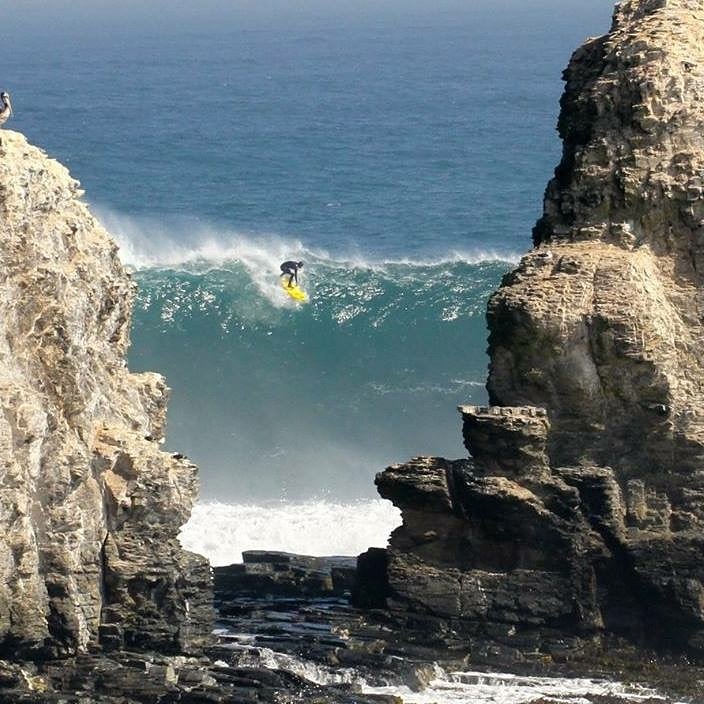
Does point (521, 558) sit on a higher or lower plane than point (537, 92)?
lower

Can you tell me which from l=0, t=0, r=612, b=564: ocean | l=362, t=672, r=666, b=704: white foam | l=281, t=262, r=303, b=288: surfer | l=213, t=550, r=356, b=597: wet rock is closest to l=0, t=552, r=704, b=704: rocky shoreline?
l=362, t=672, r=666, b=704: white foam

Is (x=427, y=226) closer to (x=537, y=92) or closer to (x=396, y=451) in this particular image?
(x=396, y=451)

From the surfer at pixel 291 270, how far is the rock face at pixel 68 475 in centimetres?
1907

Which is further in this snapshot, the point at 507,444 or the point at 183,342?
the point at 183,342

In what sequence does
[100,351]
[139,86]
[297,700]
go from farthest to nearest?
[139,86]
[100,351]
[297,700]

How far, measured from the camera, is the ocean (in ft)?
177

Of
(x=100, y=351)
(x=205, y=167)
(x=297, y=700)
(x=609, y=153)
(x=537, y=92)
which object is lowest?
(x=297, y=700)

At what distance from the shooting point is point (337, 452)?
5375cm

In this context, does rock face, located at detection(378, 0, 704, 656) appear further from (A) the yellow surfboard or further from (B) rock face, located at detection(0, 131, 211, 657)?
(A) the yellow surfboard

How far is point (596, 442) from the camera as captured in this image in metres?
37.1

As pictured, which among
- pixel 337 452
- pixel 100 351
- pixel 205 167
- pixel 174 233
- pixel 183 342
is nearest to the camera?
pixel 100 351

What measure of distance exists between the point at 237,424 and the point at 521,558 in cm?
1976

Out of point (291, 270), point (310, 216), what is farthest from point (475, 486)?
point (310, 216)

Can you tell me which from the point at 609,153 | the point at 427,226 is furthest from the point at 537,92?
the point at 609,153
